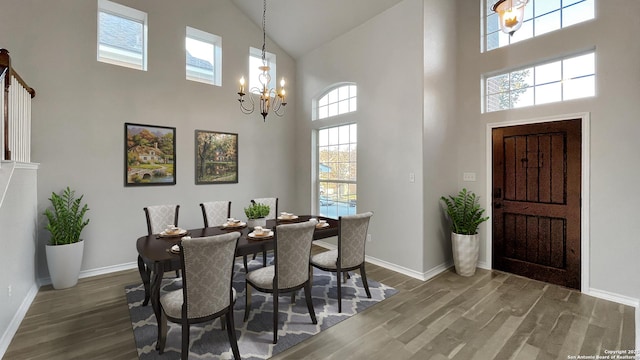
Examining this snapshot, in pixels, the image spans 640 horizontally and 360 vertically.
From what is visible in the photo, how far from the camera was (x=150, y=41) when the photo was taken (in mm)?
3830

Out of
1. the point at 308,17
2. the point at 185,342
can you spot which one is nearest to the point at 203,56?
the point at 308,17

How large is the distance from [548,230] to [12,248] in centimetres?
555

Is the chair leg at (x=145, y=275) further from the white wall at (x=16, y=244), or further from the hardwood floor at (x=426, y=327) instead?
the white wall at (x=16, y=244)

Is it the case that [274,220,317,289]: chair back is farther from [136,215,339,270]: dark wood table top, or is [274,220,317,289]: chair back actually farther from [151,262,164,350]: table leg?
[151,262,164,350]: table leg

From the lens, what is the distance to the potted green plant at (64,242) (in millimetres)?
3033

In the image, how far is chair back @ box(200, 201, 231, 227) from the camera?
3.55 meters

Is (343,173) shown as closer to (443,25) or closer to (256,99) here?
(256,99)

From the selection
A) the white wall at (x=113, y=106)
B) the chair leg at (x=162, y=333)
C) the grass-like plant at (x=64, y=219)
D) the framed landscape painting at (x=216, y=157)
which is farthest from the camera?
the framed landscape painting at (x=216, y=157)

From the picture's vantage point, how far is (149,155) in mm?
3854

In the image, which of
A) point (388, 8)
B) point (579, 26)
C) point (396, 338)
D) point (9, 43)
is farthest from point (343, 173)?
point (9, 43)

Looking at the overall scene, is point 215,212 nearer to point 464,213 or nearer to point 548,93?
point 464,213

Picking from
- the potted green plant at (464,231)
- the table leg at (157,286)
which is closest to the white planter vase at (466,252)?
the potted green plant at (464,231)

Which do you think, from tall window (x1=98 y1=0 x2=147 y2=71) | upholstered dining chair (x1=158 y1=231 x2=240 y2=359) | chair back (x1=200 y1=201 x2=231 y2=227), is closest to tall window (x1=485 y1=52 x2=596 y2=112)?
upholstered dining chair (x1=158 y1=231 x2=240 y2=359)

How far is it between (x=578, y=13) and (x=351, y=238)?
3.58 m
